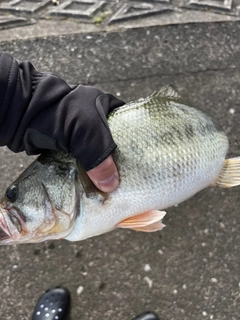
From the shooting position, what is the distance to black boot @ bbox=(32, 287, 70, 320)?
2570 millimetres

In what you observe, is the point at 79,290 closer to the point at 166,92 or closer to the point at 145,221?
the point at 145,221

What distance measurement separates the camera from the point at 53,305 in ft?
8.39

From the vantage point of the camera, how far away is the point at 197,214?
2762 millimetres

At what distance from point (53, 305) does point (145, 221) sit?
0.97 meters

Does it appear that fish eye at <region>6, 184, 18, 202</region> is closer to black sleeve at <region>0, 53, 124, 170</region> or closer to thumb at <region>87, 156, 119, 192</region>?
black sleeve at <region>0, 53, 124, 170</region>

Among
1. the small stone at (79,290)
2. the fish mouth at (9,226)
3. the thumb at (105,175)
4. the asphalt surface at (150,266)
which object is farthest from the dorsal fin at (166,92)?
the small stone at (79,290)

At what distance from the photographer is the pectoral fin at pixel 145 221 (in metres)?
2.01

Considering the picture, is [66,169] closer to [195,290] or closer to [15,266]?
[15,266]

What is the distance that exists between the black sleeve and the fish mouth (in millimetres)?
363

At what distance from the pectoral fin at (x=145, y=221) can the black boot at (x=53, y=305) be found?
841 millimetres

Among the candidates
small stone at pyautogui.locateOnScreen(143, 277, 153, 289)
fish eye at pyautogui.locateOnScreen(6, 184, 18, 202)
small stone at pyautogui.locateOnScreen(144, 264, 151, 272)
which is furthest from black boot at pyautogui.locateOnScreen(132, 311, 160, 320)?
fish eye at pyautogui.locateOnScreen(6, 184, 18, 202)

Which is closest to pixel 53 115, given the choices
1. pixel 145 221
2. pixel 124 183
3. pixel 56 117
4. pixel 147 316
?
pixel 56 117

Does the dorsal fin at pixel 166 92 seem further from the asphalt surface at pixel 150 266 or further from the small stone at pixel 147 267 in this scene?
the small stone at pixel 147 267

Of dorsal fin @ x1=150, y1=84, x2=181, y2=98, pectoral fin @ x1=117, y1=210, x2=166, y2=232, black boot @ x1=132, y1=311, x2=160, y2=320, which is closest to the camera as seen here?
pectoral fin @ x1=117, y1=210, x2=166, y2=232
